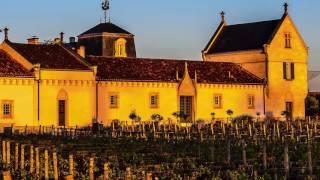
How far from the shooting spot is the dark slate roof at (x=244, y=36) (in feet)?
235

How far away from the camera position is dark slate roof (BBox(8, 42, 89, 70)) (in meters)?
57.2

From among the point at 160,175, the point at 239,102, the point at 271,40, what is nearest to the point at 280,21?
the point at 271,40

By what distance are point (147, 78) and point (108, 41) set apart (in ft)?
47.0

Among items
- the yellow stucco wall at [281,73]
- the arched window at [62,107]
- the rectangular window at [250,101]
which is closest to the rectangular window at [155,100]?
the arched window at [62,107]

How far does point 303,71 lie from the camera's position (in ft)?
242

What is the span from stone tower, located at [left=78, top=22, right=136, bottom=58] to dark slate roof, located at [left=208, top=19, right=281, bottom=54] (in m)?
7.91

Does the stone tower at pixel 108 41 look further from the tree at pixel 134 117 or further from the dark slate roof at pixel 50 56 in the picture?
the tree at pixel 134 117

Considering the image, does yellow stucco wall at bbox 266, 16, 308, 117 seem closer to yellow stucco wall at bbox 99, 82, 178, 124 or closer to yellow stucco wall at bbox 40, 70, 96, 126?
yellow stucco wall at bbox 99, 82, 178, 124

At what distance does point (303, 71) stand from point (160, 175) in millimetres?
49258

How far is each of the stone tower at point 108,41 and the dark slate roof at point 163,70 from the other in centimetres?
924

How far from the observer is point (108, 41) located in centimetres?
7544

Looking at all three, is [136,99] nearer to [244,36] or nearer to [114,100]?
[114,100]

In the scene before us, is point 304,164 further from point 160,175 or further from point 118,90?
point 118,90

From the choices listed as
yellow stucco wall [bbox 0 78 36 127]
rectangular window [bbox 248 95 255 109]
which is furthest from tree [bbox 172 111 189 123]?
yellow stucco wall [bbox 0 78 36 127]
